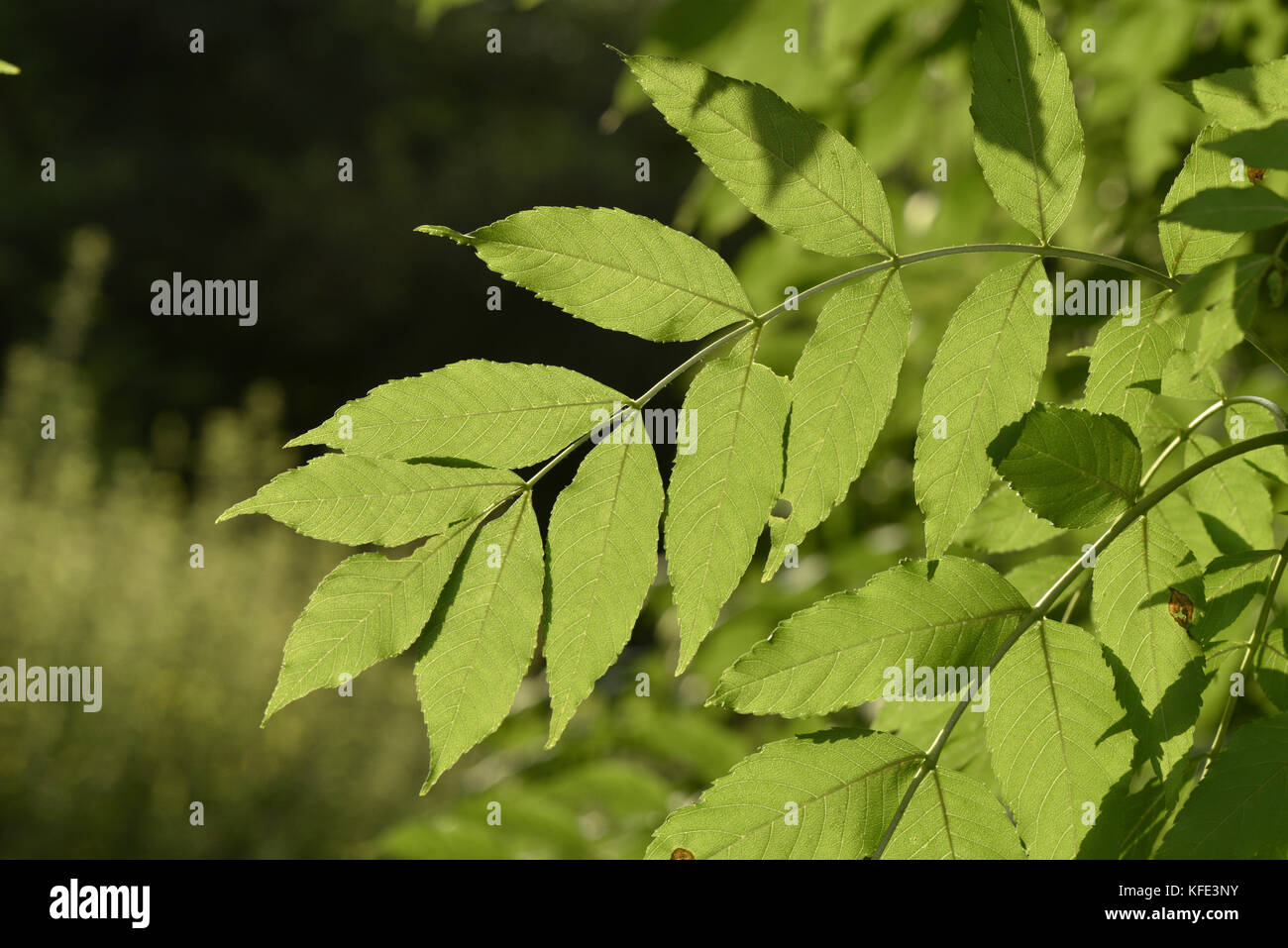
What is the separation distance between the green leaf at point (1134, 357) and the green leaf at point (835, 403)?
0.15m

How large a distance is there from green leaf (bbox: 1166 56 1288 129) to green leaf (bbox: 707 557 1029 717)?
324 mm

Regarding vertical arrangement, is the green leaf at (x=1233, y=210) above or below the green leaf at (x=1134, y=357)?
above

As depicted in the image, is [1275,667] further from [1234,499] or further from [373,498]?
[373,498]

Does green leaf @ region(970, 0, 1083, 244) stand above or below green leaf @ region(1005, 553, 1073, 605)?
above

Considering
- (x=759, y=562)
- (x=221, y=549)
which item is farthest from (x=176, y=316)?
(x=759, y=562)

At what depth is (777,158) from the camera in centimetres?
74

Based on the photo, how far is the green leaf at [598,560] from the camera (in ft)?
2.34

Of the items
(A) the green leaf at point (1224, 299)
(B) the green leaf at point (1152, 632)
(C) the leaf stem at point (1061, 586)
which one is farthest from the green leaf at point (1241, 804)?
(A) the green leaf at point (1224, 299)

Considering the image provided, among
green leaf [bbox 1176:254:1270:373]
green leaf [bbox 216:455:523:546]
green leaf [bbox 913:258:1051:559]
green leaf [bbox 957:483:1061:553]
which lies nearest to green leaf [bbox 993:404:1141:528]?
green leaf [bbox 913:258:1051:559]

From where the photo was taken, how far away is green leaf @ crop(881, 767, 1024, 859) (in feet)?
2.33

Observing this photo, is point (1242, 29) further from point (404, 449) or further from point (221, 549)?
point (221, 549)

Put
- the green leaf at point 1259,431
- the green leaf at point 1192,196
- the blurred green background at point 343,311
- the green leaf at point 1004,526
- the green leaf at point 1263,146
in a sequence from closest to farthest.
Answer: the green leaf at point 1263,146 < the green leaf at point 1192,196 < the green leaf at point 1259,431 < the green leaf at point 1004,526 < the blurred green background at point 343,311

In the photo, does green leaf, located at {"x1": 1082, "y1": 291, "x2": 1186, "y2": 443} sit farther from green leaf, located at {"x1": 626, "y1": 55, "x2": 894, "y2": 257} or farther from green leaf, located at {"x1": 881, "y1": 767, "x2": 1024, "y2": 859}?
green leaf, located at {"x1": 881, "y1": 767, "x2": 1024, "y2": 859}

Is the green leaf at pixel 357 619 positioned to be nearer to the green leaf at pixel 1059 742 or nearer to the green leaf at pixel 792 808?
the green leaf at pixel 792 808
